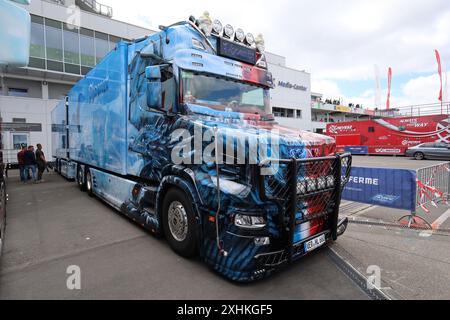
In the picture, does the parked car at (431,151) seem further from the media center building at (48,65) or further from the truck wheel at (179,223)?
the truck wheel at (179,223)

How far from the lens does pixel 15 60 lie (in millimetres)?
3475

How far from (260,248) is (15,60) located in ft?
13.0

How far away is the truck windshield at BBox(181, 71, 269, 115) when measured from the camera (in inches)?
151

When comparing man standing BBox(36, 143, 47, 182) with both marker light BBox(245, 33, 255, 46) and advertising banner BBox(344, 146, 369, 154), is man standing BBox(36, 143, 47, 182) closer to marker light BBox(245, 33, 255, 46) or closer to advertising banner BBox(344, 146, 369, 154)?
marker light BBox(245, 33, 255, 46)

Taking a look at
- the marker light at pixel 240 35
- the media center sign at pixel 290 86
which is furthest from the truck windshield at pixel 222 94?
the media center sign at pixel 290 86

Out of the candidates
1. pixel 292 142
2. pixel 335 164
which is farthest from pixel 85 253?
pixel 335 164

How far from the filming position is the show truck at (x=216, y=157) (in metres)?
2.98

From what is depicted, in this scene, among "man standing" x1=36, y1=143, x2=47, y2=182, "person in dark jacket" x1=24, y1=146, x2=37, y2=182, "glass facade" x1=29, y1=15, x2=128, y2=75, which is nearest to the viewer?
"person in dark jacket" x1=24, y1=146, x2=37, y2=182

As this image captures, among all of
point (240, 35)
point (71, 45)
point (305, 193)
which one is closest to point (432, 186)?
point (305, 193)

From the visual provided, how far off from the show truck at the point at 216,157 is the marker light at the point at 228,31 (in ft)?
0.06

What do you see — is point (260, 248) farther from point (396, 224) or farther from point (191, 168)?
point (396, 224)

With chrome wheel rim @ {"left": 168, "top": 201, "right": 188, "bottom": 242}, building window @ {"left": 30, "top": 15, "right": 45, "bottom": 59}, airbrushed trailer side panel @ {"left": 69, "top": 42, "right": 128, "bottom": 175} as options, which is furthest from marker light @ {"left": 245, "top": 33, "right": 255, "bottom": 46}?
building window @ {"left": 30, "top": 15, "right": 45, "bottom": 59}

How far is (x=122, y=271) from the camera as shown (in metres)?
3.57

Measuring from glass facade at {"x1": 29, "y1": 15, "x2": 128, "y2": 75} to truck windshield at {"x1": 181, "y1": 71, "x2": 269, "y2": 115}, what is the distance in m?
21.9
